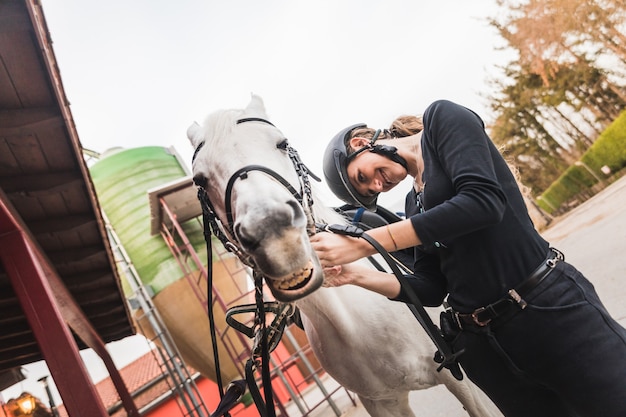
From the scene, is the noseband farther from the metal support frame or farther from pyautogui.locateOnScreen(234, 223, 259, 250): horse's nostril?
the metal support frame

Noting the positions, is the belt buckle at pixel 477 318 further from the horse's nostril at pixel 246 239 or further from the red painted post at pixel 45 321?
the red painted post at pixel 45 321

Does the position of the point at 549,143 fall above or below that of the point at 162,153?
below

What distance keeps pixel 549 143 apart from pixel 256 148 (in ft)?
93.8

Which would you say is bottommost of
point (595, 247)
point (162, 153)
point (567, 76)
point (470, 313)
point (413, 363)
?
point (595, 247)

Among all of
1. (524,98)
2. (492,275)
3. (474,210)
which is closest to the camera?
(474,210)

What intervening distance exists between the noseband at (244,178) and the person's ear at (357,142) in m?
0.28

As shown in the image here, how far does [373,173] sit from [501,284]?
84 cm

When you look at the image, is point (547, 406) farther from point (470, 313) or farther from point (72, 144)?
A: point (72, 144)

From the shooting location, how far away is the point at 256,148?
61.2 inches

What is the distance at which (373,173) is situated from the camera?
1.90 meters

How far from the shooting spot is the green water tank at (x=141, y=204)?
9281mm

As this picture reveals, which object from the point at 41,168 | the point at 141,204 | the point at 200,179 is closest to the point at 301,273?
the point at 200,179

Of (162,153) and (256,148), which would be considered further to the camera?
(162,153)

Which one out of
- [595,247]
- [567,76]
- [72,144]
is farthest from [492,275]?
[567,76]
